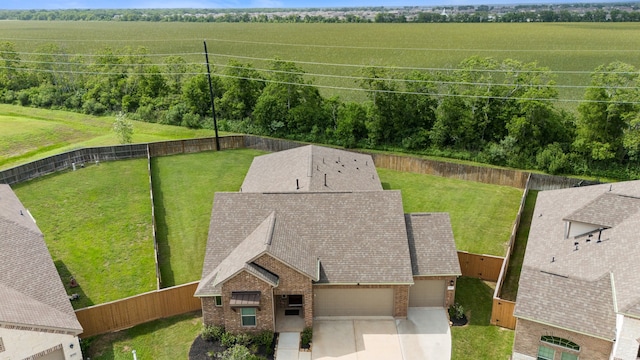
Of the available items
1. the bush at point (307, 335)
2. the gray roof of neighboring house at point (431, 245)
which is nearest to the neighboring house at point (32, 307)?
the bush at point (307, 335)

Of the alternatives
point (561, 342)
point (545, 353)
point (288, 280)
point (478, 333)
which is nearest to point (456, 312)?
point (478, 333)

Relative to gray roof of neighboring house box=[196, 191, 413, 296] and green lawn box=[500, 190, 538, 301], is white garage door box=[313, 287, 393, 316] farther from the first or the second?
green lawn box=[500, 190, 538, 301]

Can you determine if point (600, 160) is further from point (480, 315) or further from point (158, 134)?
point (158, 134)

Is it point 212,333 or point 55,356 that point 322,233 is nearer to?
point 212,333

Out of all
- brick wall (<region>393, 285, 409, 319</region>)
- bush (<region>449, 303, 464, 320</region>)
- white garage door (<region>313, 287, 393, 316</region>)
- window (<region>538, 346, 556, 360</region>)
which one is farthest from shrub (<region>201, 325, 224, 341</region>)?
window (<region>538, 346, 556, 360</region>)

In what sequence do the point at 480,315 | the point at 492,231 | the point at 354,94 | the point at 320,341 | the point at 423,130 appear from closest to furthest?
the point at 320,341
the point at 480,315
the point at 492,231
the point at 423,130
the point at 354,94

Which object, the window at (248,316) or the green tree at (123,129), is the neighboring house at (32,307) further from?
the green tree at (123,129)

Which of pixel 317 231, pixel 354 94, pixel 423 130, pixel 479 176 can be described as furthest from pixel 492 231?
pixel 354 94
